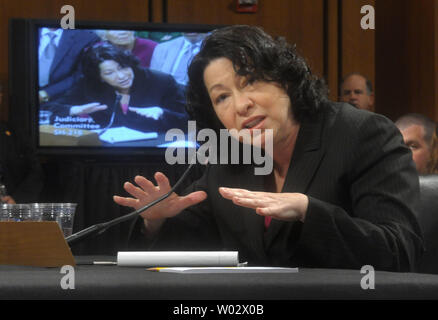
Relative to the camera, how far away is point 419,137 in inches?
124

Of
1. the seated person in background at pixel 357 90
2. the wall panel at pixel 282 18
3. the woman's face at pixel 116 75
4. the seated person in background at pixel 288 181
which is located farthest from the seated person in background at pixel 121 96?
the seated person in background at pixel 288 181

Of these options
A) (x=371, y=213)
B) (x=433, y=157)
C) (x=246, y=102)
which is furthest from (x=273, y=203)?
(x=433, y=157)

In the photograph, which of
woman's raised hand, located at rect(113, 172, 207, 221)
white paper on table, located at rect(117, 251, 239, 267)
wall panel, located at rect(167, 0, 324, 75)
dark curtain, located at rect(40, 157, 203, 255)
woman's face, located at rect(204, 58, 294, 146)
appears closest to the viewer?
white paper on table, located at rect(117, 251, 239, 267)

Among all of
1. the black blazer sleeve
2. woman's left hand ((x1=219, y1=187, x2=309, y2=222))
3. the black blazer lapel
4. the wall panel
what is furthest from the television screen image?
woman's left hand ((x1=219, y1=187, x2=309, y2=222))

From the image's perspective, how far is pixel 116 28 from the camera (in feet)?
14.6

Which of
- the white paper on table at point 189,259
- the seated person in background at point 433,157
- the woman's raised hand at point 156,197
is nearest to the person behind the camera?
the white paper on table at point 189,259

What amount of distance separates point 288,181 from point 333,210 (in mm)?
328

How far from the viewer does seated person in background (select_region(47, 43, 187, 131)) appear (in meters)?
4.40

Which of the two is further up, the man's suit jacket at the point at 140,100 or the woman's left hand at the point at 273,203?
the man's suit jacket at the point at 140,100

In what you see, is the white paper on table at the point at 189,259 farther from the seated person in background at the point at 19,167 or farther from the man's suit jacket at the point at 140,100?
the man's suit jacket at the point at 140,100

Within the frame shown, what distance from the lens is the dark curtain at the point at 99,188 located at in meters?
4.24

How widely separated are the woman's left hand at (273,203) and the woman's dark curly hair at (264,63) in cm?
57

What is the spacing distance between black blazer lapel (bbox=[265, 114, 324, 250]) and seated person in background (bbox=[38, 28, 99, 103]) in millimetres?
3073

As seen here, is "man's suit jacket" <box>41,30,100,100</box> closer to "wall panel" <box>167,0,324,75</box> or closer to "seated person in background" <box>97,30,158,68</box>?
"seated person in background" <box>97,30,158,68</box>
